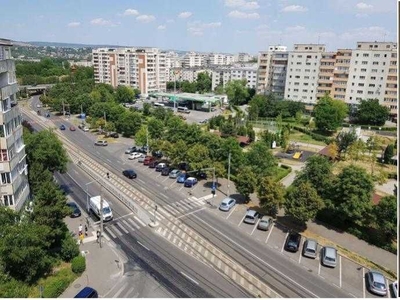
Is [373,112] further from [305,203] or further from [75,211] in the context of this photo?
[75,211]

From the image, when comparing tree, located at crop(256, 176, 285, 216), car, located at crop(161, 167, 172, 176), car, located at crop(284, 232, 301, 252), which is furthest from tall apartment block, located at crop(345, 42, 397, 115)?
car, located at crop(284, 232, 301, 252)

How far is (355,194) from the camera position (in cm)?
3691

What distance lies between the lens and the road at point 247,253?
29766mm

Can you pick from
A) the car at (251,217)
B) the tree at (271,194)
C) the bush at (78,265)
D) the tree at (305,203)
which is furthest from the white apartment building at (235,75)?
the bush at (78,265)

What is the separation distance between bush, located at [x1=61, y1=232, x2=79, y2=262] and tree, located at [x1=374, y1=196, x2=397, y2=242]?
3079 cm

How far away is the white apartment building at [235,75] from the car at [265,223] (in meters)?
114

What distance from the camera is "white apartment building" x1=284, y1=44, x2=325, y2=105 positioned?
106125 millimetres

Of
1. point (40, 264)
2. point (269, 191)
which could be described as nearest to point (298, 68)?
point (269, 191)

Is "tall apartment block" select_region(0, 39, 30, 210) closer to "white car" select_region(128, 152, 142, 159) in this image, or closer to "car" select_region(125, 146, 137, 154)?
"white car" select_region(128, 152, 142, 159)

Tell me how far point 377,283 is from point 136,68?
127592 mm

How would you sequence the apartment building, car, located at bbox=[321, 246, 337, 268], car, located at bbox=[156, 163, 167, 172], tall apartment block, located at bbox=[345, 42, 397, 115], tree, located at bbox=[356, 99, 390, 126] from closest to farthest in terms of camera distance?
car, located at bbox=[321, 246, 337, 268]
car, located at bbox=[156, 163, 167, 172]
tree, located at bbox=[356, 99, 390, 126]
tall apartment block, located at bbox=[345, 42, 397, 115]
the apartment building

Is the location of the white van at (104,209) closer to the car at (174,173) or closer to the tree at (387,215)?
the car at (174,173)

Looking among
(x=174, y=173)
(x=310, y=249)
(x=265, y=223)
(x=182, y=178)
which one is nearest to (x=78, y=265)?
(x=265, y=223)

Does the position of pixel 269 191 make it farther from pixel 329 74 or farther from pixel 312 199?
pixel 329 74
